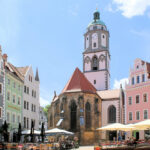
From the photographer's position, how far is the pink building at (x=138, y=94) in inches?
1807

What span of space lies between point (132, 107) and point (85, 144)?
9266 mm

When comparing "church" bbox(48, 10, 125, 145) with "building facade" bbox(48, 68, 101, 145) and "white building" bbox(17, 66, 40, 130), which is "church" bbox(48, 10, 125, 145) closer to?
"building facade" bbox(48, 68, 101, 145)

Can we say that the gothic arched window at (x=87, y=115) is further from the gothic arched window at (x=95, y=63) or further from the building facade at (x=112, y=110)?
the gothic arched window at (x=95, y=63)

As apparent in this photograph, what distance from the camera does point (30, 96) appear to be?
47.2m

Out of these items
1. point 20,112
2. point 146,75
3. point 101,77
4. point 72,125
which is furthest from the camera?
point 101,77

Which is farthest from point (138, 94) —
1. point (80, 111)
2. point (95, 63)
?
point (95, 63)

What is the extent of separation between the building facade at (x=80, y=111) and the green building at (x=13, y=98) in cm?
1003

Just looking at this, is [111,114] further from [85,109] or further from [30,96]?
[30,96]

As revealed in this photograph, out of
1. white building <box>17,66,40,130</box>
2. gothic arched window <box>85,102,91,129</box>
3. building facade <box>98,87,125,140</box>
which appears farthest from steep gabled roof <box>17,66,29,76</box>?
building facade <box>98,87,125,140</box>

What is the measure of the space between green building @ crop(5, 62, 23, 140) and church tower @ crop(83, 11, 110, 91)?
24991mm

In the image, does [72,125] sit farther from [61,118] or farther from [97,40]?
[97,40]

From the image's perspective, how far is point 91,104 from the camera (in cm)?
5222

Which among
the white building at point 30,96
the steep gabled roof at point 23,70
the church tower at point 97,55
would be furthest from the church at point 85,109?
the steep gabled roof at point 23,70

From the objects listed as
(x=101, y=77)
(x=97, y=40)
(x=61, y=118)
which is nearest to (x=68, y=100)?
(x=61, y=118)
